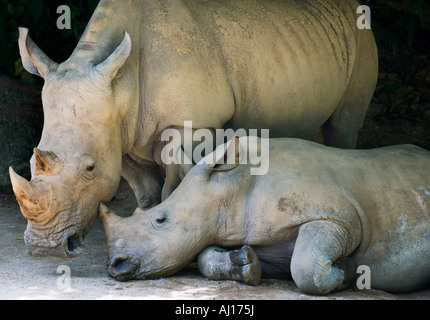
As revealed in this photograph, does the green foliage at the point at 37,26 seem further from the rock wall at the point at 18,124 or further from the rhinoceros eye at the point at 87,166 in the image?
the rhinoceros eye at the point at 87,166

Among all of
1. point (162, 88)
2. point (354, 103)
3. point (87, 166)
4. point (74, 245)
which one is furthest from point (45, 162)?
point (354, 103)

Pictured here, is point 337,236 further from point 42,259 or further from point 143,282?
point 42,259

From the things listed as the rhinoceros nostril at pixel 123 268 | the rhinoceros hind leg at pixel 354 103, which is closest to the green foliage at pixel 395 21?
the rhinoceros hind leg at pixel 354 103

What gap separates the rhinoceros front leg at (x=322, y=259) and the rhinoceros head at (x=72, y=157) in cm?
150

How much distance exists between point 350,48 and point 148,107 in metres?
2.62

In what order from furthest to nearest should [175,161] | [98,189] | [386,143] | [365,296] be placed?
[386,143] → [175,161] → [98,189] → [365,296]

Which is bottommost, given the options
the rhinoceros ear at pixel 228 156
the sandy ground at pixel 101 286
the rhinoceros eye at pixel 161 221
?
the sandy ground at pixel 101 286

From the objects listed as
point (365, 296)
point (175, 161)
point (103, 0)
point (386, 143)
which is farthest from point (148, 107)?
point (386, 143)

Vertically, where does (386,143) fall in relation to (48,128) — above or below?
below

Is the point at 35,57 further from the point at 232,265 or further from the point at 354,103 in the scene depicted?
the point at 354,103

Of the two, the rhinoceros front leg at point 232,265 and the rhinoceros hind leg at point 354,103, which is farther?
the rhinoceros hind leg at point 354,103

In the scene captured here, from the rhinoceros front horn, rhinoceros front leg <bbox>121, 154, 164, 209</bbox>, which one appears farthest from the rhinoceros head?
rhinoceros front leg <bbox>121, 154, 164, 209</bbox>

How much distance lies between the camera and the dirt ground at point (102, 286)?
591 cm

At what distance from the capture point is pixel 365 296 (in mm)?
6184
